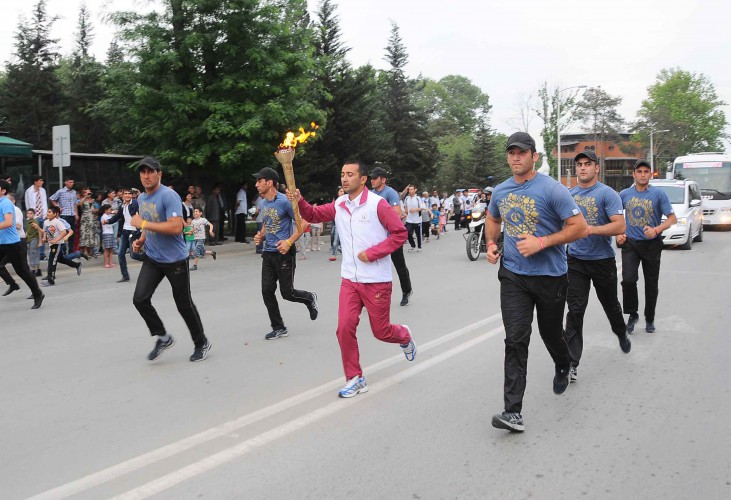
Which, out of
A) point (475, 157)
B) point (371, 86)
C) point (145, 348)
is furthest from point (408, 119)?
point (145, 348)

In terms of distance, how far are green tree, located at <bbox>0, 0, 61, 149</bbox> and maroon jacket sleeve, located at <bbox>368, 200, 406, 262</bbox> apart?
35.7 metres

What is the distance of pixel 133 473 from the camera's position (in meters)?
3.95

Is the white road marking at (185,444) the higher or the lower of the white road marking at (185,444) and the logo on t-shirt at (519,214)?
the lower

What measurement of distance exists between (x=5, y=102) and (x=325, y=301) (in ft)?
113

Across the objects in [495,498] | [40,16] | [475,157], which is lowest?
[495,498]

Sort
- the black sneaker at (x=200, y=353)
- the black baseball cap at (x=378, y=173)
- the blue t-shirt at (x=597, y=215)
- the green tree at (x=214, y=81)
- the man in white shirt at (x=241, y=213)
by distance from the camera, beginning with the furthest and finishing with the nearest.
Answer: the man in white shirt at (x=241, y=213), the green tree at (x=214, y=81), the black baseball cap at (x=378, y=173), the black sneaker at (x=200, y=353), the blue t-shirt at (x=597, y=215)

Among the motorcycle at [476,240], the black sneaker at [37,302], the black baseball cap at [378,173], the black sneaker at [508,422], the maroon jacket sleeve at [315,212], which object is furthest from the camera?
the motorcycle at [476,240]

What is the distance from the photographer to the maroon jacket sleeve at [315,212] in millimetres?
5656

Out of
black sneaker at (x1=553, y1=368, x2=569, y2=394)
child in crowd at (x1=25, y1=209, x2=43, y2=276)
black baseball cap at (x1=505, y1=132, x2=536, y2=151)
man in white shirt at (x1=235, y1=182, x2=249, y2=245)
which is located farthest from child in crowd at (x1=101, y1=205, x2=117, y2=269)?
black baseball cap at (x1=505, y1=132, x2=536, y2=151)

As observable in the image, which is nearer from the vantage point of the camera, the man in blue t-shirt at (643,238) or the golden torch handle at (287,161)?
the golden torch handle at (287,161)

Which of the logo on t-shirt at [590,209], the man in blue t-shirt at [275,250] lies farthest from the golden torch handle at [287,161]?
the logo on t-shirt at [590,209]

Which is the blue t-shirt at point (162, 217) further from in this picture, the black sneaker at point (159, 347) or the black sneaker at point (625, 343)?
the black sneaker at point (625, 343)

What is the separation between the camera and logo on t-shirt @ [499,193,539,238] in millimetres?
4598

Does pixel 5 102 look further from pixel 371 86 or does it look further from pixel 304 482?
pixel 304 482
